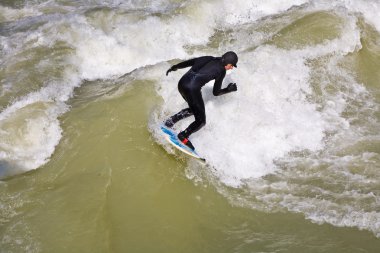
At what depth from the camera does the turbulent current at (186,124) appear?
16.6 ft

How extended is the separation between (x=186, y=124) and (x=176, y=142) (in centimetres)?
78

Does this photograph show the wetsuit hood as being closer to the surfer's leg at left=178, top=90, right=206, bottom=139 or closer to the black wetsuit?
the black wetsuit

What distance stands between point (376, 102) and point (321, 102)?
104cm

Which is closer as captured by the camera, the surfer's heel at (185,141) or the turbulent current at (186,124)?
the turbulent current at (186,124)

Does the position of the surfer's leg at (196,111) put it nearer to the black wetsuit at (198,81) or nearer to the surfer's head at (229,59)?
the black wetsuit at (198,81)

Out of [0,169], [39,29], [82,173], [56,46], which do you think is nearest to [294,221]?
[82,173]

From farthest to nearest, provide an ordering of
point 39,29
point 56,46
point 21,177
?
point 39,29 → point 56,46 → point 21,177

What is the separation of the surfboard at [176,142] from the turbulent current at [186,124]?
127 millimetres

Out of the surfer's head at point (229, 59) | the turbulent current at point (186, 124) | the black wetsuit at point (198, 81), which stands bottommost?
the turbulent current at point (186, 124)

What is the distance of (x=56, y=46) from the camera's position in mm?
9281

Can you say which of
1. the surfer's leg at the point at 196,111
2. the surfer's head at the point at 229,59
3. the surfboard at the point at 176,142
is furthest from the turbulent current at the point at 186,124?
the surfer's head at the point at 229,59

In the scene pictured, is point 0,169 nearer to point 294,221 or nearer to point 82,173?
point 82,173

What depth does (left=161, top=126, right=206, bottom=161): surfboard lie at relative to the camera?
598 cm

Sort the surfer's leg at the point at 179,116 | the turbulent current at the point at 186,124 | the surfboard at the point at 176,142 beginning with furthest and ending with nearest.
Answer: the surfer's leg at the point at 179,116
the surfboard at the point at 176,142
the turbulent current at the point at 186,124
